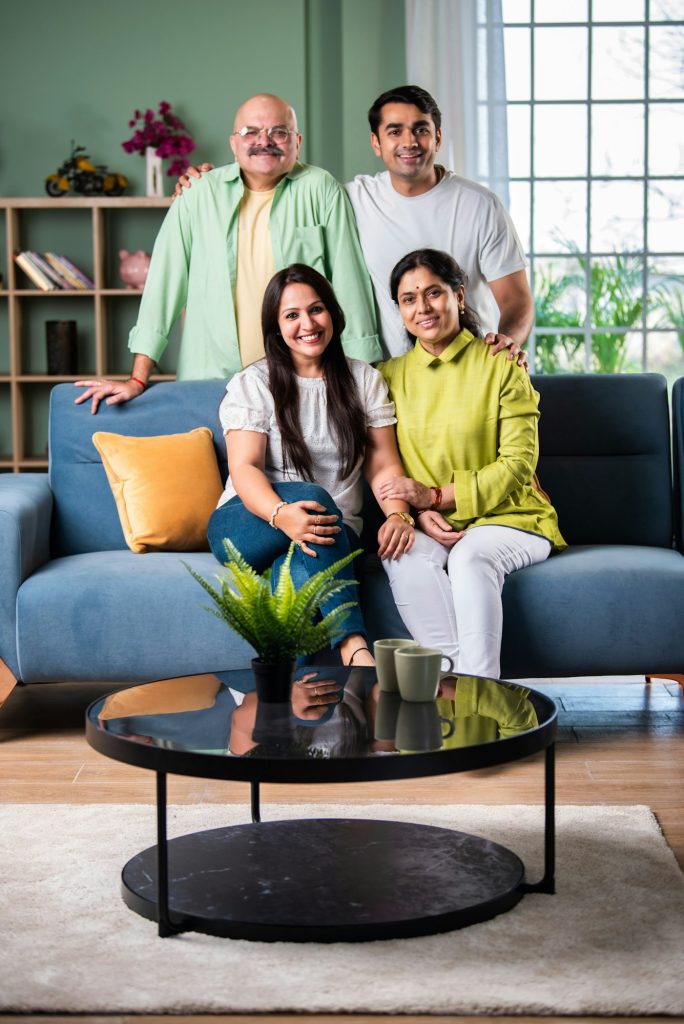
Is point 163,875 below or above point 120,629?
below

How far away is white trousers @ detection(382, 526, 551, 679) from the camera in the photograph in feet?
8.91

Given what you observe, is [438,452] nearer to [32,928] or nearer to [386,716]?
[386,716]

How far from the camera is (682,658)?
2906 millimetres

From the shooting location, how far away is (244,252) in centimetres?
357

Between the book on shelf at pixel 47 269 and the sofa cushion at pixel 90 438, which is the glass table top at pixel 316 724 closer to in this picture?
the sofa cushion at pixel 90 438

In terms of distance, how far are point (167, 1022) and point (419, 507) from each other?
163cm

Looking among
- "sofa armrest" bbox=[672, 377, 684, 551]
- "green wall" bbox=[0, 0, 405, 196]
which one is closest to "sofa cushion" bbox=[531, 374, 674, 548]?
"sofa armrest" bbox=[672, 377, 684, 551]

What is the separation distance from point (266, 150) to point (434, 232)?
1.71 ft

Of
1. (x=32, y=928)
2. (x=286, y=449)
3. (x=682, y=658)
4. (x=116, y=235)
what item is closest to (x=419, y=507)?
(x=286, y=449)

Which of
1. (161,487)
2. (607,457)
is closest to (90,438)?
(161,487)

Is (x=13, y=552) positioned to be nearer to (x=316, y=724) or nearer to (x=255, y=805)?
(x=255, y=805)

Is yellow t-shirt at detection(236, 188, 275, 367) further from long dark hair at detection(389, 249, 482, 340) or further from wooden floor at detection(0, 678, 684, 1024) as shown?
wooden floor at detection(0, 678, 684, 1024)

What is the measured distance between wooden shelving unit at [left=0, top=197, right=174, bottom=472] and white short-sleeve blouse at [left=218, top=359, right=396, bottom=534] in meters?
2.29

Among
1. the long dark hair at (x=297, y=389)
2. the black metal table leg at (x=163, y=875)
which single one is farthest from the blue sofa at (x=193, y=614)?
the black metal table leg at (x=163, y=875)
